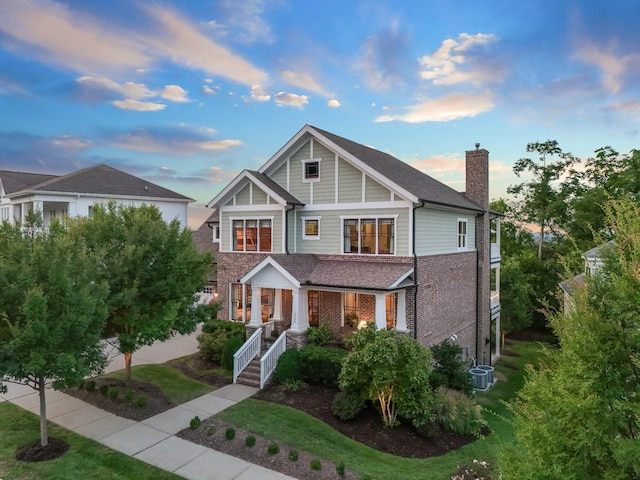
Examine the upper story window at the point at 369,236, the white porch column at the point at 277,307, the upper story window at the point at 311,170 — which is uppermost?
the upper story window at the point at 311,170

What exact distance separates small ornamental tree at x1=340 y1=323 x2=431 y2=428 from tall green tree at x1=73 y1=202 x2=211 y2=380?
20.1ft

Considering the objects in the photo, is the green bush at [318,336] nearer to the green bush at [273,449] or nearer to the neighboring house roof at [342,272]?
the neighboring house roof at [342,272]

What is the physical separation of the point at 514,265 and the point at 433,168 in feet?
30.9

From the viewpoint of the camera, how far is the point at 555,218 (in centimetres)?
3641

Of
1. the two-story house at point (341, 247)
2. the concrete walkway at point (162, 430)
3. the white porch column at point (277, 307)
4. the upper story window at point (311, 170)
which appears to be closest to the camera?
the concrete walkway at point (162, 430)

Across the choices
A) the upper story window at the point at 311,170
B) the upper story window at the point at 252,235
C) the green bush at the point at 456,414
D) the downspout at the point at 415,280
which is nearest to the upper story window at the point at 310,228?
the upper story window at the point at 252,235

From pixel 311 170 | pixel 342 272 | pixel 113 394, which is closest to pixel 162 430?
pixel 113 394

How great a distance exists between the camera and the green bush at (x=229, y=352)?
54.1 ft

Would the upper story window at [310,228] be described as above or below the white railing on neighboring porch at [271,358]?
above

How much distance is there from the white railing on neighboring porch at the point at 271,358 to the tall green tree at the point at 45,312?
589cm

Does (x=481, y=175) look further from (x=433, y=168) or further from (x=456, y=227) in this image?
(x=433, y=168)

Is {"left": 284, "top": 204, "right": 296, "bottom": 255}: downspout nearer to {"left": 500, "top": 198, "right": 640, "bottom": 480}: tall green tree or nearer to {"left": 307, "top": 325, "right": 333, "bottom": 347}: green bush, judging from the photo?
{"left": 307, "top": 325, "right": 333, "bottom": 347}: green bush

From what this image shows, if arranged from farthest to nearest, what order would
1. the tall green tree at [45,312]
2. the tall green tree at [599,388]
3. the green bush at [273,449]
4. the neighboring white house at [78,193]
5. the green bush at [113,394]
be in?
the neighboring white house at [78,193], the green bush at [113,394], the green bush at [273,449], the tall green tree at [45,312], the tall green tree at [599,388]

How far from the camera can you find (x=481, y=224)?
70.8ft
